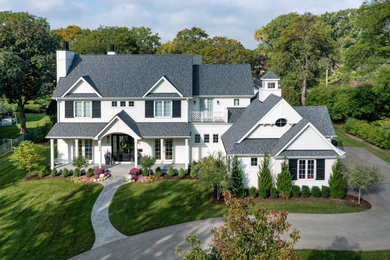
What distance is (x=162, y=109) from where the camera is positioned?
2973 centimetres

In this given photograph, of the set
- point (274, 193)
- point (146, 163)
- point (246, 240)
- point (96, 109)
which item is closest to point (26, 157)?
point (96, 109)

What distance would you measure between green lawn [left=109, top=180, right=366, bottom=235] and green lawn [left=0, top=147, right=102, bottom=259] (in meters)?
2.02

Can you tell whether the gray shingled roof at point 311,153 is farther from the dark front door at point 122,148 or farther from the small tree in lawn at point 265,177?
the dark front door at point 122,148

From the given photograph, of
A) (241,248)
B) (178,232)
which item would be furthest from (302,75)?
(241,248)

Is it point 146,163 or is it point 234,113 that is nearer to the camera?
point 146,163

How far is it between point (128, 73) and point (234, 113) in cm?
1166

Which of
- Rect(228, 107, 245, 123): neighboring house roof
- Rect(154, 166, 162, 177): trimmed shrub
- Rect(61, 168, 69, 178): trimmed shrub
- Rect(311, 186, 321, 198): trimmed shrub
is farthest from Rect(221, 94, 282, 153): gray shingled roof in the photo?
Rect(61, 168, 69, 178): trimmed shrub

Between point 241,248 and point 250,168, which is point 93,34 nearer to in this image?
point 250,168

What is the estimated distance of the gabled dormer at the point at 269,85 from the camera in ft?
95.6

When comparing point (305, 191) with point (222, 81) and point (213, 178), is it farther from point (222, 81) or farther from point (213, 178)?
point (222, 81)

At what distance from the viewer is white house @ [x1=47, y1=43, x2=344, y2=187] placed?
27.3 m

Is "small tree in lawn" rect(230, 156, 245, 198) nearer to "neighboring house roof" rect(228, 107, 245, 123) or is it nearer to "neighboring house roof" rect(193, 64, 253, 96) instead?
"neighboring house roof" rect(228, 107, 245, 123)

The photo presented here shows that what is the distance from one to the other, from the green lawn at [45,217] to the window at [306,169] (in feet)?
48.8

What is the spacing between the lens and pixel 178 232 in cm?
1730
